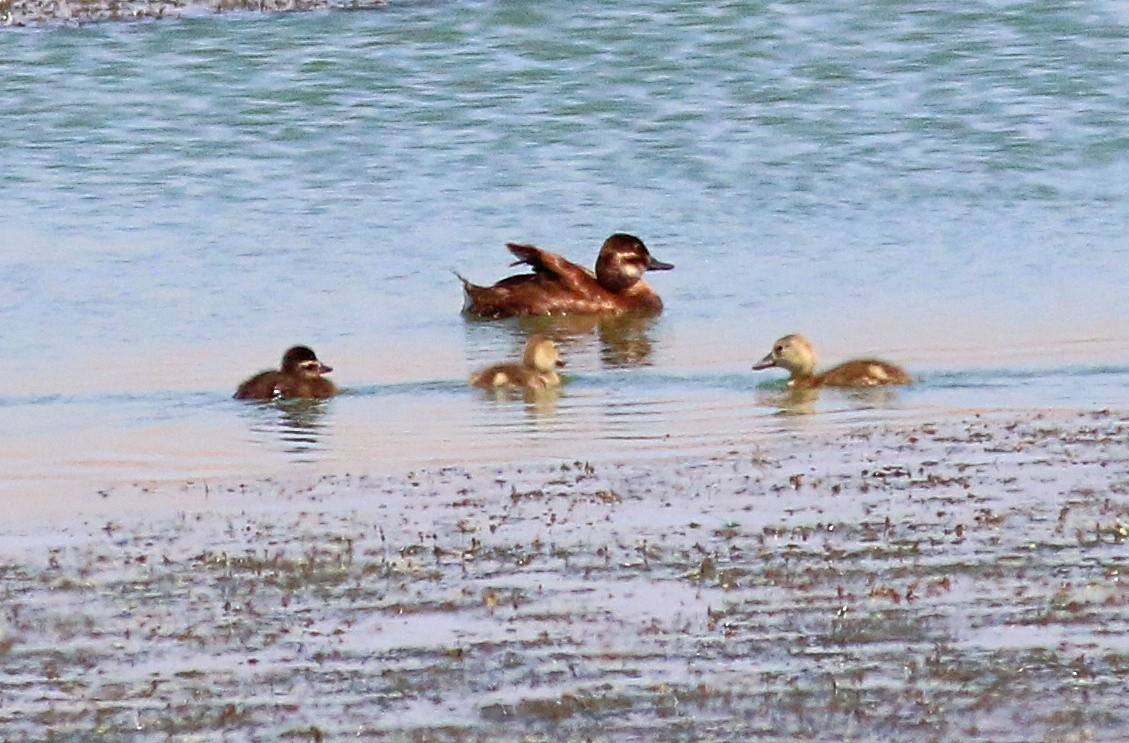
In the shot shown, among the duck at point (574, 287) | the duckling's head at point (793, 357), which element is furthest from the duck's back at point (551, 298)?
the duckling's head at point (793, 357)

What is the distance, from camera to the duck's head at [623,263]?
1414 centimetres

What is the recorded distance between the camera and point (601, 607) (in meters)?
6.88

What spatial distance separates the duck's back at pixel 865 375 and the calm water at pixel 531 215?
0.68 ft

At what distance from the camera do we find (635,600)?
6949mm

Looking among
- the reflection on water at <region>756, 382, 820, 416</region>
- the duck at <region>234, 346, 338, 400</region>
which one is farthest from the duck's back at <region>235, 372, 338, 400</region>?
the reflection on water at <region>756, 382, 820, 416</region>

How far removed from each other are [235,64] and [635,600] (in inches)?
586

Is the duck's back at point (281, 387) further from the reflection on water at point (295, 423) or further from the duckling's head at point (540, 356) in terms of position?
the duckling's head at point (540, 356)

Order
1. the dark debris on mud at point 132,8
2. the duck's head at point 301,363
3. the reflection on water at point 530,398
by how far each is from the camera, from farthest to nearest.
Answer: the dark debris on mud at point 132,8 → the duck's head at point 301,363 → the reflection on water at point 530,398

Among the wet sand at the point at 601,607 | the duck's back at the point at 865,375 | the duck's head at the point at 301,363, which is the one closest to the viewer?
the wet sand at the point at 601,607

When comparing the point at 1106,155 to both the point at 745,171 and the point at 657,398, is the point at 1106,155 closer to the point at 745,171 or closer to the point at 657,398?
the point at 745,171

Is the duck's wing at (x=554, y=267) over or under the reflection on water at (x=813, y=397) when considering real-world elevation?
over

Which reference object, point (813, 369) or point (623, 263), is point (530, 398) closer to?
point (813, 369)

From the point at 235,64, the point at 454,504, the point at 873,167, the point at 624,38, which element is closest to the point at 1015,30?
the point at 624,38

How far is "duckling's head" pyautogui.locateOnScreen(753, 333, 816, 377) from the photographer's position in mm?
11359
